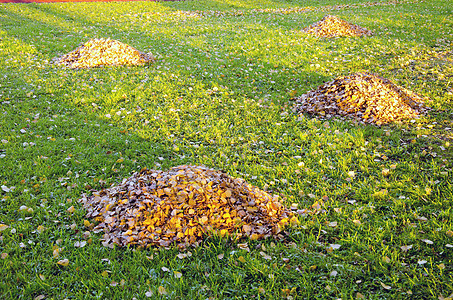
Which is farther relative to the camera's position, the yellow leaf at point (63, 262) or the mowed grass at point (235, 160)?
the yellow leaf at point (63, 262)

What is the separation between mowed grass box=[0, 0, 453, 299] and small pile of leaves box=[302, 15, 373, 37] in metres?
0.88

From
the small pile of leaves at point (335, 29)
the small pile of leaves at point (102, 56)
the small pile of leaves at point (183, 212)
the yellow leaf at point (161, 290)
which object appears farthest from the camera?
the small pile of leaves at point (335, 29)

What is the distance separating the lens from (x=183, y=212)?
359 cm

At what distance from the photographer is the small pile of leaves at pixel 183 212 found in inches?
138

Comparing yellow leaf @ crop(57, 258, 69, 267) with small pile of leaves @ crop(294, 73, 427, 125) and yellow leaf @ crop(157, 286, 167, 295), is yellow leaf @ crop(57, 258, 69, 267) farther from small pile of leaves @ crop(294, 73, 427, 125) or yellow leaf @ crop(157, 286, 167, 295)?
small pile of leaves @ crop(294, 73, 427, 125)

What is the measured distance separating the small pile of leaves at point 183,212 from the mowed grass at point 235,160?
0.54ft

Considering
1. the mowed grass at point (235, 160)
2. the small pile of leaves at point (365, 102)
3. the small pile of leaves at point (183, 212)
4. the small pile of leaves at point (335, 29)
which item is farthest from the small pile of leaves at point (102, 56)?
the small pile of leaves at point (335, 29)

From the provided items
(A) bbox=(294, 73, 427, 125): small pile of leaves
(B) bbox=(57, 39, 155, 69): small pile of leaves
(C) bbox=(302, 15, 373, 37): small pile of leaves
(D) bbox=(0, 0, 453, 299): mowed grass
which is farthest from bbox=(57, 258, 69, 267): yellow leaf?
(C) bbox=(302, 15, 373, 37): small pile of leaves

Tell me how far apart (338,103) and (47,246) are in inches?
228

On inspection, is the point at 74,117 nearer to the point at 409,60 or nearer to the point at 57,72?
the point at 57,72

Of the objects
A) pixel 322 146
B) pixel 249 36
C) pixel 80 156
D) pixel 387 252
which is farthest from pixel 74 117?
pixel 249 36

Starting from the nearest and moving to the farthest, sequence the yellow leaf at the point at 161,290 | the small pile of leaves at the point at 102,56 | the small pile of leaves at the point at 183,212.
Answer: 1. the yellow leaf at the point at 161,290
2. the small pile of leaves at the point at 183,212
3. the small pile of leaves at the point at 102,56

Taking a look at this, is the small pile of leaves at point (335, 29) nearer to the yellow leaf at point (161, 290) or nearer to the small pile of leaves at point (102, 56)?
the small pile of leaves at point (102, 56)

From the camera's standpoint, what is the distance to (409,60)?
9078mm
